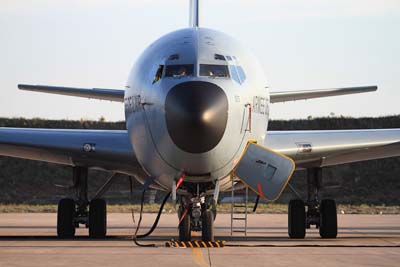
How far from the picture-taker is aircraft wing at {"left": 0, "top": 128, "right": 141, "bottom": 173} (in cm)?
2222

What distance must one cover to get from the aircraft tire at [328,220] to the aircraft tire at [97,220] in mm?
5052

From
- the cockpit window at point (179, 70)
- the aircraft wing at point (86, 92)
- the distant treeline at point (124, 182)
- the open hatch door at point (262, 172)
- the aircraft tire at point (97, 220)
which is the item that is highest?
the cockpit window at point (179, 70)

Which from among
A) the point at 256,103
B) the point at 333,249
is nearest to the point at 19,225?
the point at 256,103

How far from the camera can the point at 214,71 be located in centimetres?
1870

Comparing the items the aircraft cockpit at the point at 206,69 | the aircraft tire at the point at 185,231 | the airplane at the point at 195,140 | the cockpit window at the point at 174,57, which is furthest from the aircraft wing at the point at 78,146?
the aircraft cockpit at the point at 206,69

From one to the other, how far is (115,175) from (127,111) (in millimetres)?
4397

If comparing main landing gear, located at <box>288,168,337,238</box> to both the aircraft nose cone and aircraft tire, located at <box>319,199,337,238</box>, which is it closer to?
aircraft tire, located at <box>319,199,337,238</box>

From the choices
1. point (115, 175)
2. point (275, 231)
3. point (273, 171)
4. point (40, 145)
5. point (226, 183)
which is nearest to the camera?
point (273, 171)

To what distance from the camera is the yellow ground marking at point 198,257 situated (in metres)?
14.4

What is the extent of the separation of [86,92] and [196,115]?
25.4 ft

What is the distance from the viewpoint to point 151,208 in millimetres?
45469

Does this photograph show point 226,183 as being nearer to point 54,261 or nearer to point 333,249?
point 333,249

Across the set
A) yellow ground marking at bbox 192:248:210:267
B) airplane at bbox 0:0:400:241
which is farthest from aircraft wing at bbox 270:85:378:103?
yellow ground marking at bbox 192:248:210:267

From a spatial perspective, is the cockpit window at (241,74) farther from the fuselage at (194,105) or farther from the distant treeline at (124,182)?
the distant treeline at (124,182)
